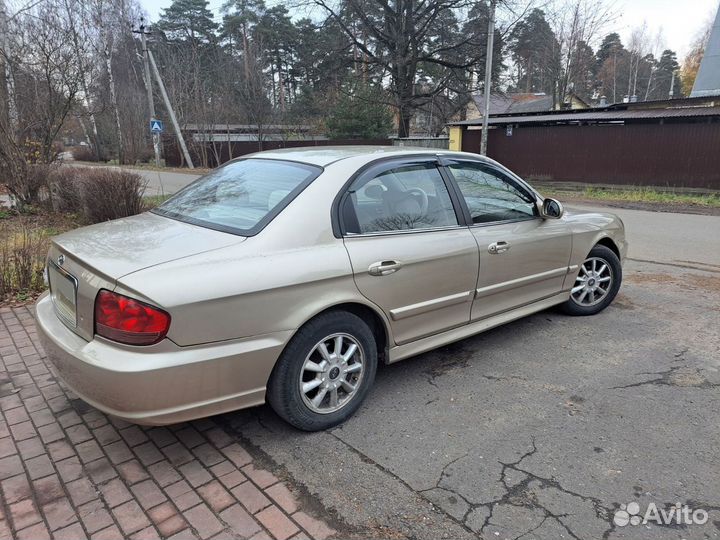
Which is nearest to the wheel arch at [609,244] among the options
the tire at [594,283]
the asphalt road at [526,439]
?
the tire at [594,283]

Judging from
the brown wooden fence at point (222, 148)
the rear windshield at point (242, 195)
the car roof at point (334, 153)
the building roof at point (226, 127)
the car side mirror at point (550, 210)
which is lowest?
the car side mirror at point (550, 210)

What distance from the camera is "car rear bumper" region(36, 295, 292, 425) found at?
7.71 feet

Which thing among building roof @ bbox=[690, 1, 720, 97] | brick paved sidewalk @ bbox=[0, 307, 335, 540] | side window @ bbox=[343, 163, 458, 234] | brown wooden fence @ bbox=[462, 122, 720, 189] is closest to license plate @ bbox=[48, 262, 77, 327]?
brick paved sidewalk @ bbox=[0, 307, 335, 540]

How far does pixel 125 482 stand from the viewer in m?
2.54

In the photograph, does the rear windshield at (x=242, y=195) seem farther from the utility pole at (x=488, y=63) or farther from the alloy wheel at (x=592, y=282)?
the utility pole at (x=488, y=63)

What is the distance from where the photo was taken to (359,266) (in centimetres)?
296

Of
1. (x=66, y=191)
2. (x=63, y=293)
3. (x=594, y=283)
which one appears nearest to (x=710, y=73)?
(x=594, y=283)

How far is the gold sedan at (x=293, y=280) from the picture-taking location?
2403 millimetres

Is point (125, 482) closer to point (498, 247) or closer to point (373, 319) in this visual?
point (373, 319)

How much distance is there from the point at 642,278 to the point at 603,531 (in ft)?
16.2

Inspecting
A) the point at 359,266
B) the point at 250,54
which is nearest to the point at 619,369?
the point at 359,266

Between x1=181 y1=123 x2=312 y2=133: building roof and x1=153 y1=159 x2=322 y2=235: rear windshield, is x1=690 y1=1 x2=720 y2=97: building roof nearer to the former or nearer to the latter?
x1=181 y1=123 x2=312 y2=133: building roof

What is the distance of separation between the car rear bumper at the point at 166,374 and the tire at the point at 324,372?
0.34ft

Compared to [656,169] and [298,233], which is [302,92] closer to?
[656,169]
